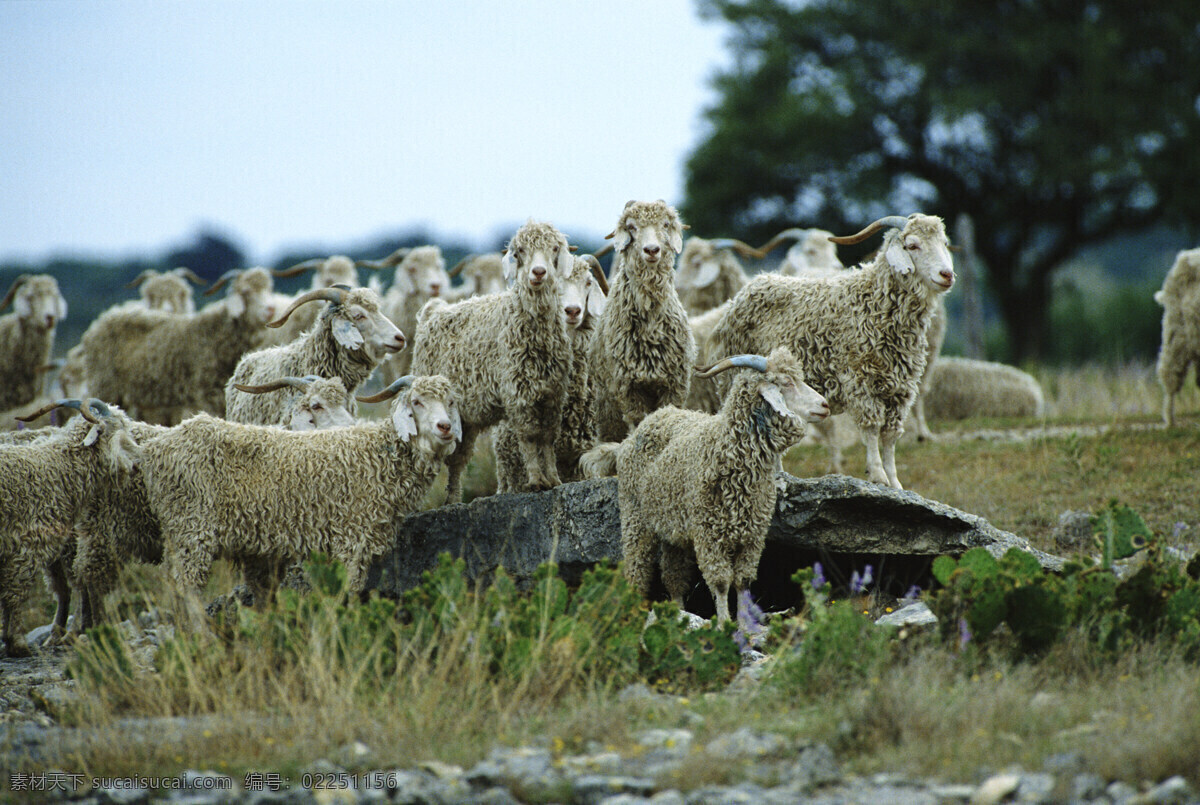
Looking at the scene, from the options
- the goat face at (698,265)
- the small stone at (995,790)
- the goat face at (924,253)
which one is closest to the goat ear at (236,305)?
the goat face at (698,265)


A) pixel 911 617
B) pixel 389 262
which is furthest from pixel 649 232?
pixel 389 262

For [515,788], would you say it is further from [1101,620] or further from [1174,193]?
[1174,193]

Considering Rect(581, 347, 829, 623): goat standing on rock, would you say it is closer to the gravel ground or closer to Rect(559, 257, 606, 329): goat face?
Rect(559, 257, 606, 329): goat face

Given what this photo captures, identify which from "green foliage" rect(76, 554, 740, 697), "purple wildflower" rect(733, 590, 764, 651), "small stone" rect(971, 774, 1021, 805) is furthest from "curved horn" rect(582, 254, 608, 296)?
"small stone" rect(971, 774, 1021, 805)

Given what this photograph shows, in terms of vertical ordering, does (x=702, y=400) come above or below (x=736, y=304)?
below

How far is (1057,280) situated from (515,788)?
29110 mm

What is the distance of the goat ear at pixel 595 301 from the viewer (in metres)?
8.76

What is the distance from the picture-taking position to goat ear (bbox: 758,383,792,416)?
22.5 ft

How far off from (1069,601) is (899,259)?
2.80m

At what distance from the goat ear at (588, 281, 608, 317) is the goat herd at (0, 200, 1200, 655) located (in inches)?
0.7

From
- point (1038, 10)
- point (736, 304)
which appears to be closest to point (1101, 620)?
point (736, 304)

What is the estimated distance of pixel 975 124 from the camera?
27188mm

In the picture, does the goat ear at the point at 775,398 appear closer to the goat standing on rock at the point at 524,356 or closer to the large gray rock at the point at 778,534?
the large gray rock at the point at 778,534

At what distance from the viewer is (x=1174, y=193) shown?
81.9 ft
